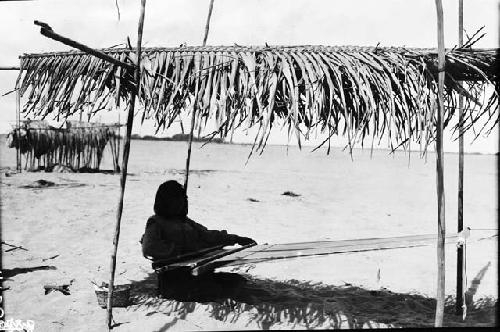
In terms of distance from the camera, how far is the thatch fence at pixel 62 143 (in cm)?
1542

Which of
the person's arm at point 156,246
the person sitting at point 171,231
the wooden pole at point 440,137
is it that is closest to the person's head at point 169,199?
the person sitting at point 171,231

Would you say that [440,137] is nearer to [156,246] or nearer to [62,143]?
[156,246]

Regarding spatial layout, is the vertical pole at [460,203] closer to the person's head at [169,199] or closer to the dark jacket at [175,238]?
the dark jacket at [175,238]

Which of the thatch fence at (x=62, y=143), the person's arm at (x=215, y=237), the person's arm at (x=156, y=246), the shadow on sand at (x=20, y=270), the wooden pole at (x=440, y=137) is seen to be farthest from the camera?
the thatch fence at (x=62, y=143)

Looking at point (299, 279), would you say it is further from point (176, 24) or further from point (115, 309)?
point (176, 24)

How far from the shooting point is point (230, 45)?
11.7 ft

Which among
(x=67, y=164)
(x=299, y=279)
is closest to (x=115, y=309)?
(x=299, y=279)

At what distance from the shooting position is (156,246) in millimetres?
4152

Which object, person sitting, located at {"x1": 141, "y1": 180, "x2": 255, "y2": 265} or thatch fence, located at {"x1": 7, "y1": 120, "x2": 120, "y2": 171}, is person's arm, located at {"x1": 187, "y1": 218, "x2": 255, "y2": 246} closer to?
person sitting, located at {"x1": 141, "y1": 180, "x2": 255, "y2": 265}

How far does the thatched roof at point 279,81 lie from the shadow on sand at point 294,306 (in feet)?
5.58

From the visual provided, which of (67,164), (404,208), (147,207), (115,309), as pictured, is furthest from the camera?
(67,164)

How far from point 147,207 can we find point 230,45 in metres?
7.38

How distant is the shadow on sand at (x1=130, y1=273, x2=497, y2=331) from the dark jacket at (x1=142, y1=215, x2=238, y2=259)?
329 millimetres

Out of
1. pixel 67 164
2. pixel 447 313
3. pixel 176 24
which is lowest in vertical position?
pixel 447 313
